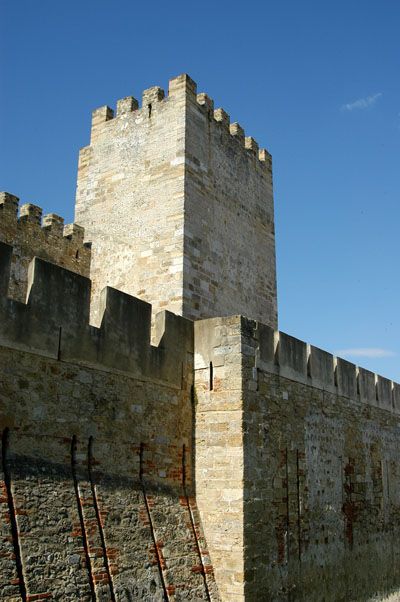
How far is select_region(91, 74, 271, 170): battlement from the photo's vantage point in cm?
1308

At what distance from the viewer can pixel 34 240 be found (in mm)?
12758

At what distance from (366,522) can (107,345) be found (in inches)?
286

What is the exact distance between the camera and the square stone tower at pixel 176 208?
12.2 m

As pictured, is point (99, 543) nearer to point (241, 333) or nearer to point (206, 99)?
point (241, 333)

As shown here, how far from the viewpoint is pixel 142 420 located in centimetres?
843

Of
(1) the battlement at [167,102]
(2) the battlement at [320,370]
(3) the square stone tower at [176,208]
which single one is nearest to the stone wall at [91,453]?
(2) the battlement at [320,370]

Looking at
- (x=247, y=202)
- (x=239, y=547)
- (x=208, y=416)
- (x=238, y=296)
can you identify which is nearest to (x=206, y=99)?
(x=247, y=202)

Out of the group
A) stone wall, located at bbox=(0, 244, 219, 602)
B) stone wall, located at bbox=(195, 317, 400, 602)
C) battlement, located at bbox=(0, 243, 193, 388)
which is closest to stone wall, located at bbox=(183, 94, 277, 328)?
stone wall, located at bbox=(195, 317, 400, 602)

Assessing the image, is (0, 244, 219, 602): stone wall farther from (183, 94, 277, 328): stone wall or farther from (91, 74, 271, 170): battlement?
(91, 74, 271, 170): battlement

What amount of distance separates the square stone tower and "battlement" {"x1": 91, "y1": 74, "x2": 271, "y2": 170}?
0.02 metres

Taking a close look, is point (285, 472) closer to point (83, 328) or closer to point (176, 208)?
point (83, 328)

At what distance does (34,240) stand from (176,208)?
2.98m

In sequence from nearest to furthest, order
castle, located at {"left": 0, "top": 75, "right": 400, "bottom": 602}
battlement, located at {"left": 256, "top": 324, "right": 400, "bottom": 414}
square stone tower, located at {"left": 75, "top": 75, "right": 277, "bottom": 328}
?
castle, located at {"left": 0, "top": 75, "right": 400, "bottom": 602} → battlement, located at {"left": 256, "top": 324, "right": 400, "bottom": 414} → square stone tower, located at {"left": 75, "top": 75, "right": 277, "bottom": 328}

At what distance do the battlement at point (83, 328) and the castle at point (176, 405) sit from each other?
2cm
